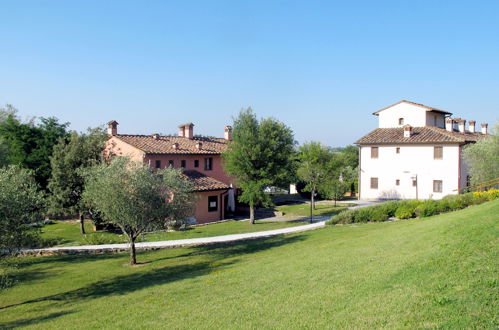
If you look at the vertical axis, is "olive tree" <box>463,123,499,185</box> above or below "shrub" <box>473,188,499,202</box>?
above

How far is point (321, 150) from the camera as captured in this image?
38312 millimetres

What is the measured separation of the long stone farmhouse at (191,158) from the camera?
35.1 meters

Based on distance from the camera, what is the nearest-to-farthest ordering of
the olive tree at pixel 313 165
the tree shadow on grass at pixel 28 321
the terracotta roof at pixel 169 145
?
the tree shadow on grass at pixel 28 321, the terracotta roof at pixel 169 145, the olive tree at pixel 313 165

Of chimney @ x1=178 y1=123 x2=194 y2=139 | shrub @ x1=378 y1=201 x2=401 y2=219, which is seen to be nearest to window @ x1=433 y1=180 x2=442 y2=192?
shrub @ x1=378 y1=201 x2=401 y2=219

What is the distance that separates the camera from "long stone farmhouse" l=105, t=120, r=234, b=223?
→ 3509cm

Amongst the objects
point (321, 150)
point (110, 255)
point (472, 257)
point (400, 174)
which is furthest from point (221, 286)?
point (400, 174)

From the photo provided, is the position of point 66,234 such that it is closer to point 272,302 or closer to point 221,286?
point 221,286

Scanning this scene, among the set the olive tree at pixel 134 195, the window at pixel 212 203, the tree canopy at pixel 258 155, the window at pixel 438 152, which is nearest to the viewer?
the olive tree at pixel 134 195

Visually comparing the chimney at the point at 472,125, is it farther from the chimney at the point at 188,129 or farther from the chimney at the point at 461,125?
the chimney at the point at 188,129

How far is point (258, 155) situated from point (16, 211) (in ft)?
66.2

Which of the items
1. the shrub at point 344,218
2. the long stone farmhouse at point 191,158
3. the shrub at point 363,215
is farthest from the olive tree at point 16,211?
the shrub at point 363,215

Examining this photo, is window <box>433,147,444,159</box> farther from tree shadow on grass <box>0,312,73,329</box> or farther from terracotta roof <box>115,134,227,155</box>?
tree shadow on grass <box>0,312,73,329</box>

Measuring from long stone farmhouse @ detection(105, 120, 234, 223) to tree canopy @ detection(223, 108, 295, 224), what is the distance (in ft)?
11.7

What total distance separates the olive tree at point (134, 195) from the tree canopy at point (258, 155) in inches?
461
